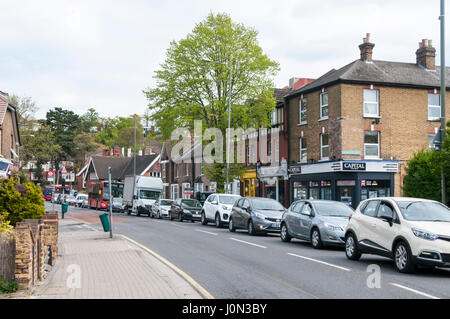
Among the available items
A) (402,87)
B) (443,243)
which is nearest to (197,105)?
(402,87)

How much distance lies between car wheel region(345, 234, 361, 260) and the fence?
8.26 m

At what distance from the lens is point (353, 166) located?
33750mm

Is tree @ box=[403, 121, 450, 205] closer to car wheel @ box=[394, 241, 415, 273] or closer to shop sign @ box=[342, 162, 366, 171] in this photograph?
shop sign @ box=[342, 162, 366, 171]

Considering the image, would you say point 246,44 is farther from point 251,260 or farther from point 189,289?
point 189,289

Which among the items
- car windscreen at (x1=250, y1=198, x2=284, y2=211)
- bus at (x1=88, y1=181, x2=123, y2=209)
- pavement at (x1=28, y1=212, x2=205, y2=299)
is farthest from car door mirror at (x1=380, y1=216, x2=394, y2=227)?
bus at (x1=88, y1=181, x2=123, y2=209)

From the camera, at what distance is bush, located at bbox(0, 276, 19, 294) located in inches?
343

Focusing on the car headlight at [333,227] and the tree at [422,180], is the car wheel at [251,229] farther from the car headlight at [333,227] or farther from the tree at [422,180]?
the tree at [422,180]

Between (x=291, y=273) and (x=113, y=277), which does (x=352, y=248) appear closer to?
(x=291, y=273)

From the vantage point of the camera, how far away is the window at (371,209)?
13.1 m

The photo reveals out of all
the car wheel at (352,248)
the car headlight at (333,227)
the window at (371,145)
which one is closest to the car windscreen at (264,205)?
the car headlight at (333,227)

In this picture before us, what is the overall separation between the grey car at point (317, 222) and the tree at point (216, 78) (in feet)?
61.8

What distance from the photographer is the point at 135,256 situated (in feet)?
46.8

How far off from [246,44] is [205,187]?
2516 cm
